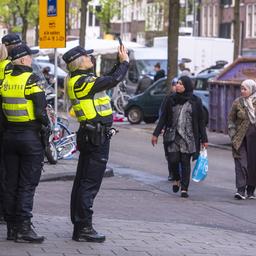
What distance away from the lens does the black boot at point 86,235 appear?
8609 millimetres

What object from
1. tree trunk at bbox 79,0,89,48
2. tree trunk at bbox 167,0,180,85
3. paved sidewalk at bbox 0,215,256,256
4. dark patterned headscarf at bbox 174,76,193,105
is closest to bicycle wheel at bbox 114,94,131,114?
tree trunk at bbox 167,0,180,85

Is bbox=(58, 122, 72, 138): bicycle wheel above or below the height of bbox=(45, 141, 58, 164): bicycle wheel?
above

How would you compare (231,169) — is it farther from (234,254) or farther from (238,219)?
(234,254)

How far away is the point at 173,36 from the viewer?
97.4ft

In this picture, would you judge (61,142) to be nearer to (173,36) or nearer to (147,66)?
(173,36)

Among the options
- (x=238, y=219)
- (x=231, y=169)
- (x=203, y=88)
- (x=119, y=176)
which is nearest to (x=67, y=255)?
(x=238, y=219)

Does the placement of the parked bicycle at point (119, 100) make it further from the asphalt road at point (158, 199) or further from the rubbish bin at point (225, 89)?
the asphalt road at point (158, 199)

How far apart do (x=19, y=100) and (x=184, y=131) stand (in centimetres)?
507

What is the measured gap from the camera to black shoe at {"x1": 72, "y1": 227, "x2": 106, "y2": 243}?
8609mm

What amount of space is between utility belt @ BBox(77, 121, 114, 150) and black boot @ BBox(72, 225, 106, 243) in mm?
752

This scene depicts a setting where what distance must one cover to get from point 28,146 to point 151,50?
35753mm

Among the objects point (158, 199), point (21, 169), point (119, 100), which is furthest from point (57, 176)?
point (119, 100)

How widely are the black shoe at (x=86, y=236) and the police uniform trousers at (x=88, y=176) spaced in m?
0.05

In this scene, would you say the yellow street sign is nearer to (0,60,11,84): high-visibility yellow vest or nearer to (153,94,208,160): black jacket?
(153,94,208,160): black jacket
